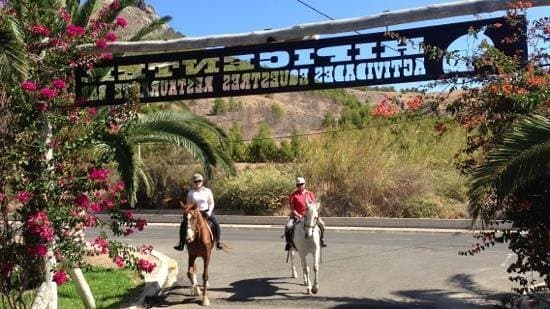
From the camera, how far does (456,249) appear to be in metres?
17.3

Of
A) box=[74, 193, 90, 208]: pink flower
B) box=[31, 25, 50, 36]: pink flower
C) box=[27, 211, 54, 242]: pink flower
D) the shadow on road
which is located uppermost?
box=[31, 25, 50, 36]: pink flower

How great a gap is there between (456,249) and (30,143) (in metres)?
12.4

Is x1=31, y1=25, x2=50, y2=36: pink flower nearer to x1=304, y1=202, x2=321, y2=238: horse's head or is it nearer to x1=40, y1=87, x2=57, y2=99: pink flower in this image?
x1=40, y1=87, x2=57, y2=99: pink flower

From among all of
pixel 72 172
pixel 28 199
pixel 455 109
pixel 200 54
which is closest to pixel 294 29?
pixel 200 54

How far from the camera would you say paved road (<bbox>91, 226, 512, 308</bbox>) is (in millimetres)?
11383

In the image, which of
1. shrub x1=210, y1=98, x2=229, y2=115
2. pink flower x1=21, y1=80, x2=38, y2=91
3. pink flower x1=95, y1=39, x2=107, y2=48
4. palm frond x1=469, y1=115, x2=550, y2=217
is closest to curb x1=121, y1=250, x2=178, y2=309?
pink flower x1=95, y1=39, x2=107, y2=48

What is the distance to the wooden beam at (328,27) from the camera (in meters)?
8.99

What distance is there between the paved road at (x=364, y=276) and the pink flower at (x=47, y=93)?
467 centimetres

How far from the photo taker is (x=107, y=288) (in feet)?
39.1

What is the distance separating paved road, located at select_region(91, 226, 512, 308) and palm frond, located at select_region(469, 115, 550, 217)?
497 cm

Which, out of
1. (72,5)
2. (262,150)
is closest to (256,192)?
(262,150)

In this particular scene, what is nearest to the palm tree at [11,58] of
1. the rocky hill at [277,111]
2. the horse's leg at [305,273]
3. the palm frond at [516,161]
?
the palm frond at [516,161]

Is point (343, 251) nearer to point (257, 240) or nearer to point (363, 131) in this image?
point (257, 240)

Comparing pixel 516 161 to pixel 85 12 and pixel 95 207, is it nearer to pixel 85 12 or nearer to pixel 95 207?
pixel 95 207
